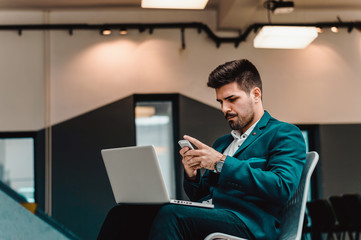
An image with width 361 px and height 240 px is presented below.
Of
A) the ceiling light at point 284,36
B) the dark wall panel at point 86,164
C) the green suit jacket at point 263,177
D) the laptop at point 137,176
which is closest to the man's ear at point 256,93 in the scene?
the green suit jacket at point 263,177

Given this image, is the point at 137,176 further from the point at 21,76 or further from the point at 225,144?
the point at 21,76

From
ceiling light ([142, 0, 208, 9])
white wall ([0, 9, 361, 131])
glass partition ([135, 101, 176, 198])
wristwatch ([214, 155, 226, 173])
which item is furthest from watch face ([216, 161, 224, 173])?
white wall ([0, 9, 361, 131])

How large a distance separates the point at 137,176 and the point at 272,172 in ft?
1.64

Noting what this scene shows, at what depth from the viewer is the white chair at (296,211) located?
171cm

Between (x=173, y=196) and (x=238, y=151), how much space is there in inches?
166

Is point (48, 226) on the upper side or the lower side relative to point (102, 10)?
lower

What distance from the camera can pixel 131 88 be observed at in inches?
A: 245

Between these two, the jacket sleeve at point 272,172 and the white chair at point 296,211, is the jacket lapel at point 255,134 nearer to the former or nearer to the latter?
the jacket sleeve at point 272,172

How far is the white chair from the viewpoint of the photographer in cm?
171

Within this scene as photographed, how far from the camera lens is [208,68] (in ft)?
21.0

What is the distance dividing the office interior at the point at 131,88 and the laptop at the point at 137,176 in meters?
4.19

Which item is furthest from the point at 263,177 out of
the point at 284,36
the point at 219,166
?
the point at 284,36

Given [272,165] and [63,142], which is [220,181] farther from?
[63,142]

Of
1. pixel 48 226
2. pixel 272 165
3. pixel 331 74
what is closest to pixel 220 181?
pixel 272 165
